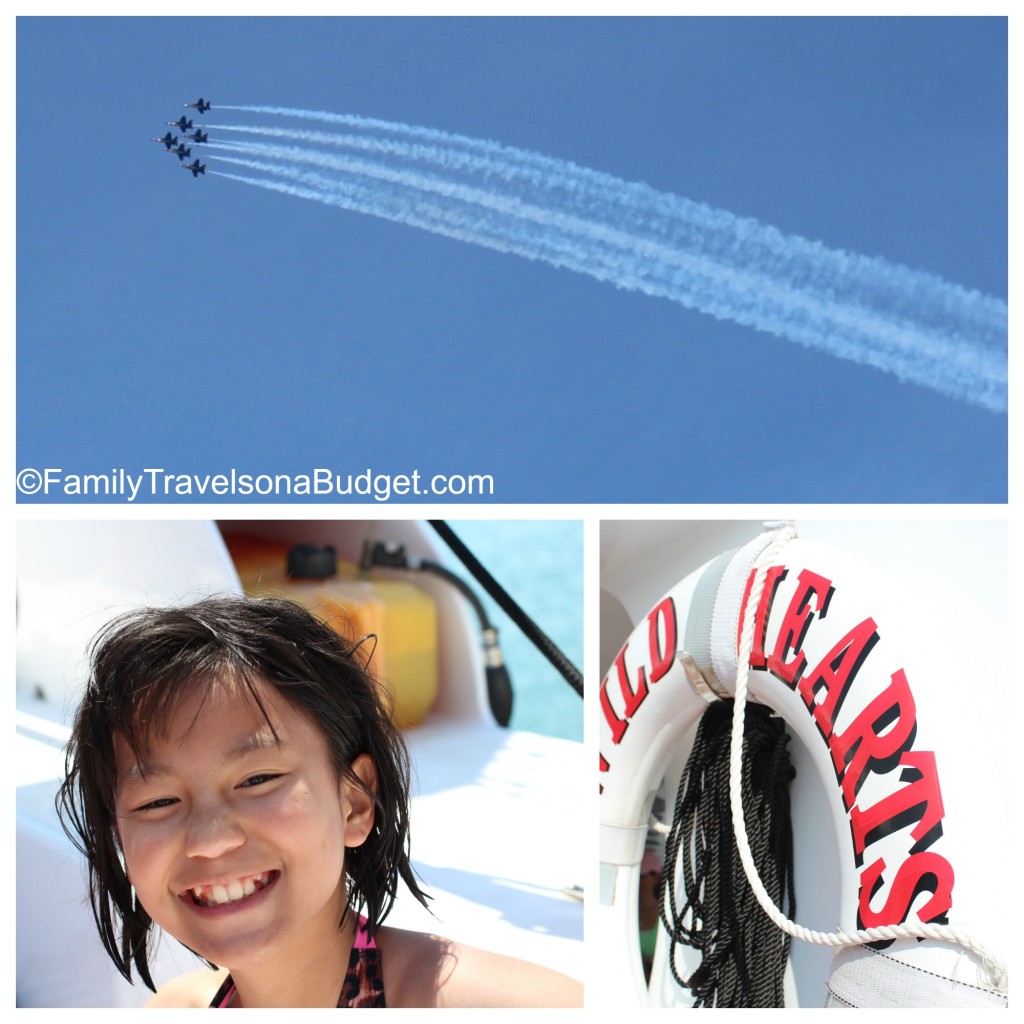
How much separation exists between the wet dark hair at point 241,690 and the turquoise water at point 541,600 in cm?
700

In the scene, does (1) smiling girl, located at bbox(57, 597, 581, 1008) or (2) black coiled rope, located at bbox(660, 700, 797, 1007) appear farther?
(2) black coiled rope, located at bbox(660, 700, 797, 1007)

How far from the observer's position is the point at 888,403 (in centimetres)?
251

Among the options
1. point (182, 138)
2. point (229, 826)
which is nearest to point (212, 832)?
point (229, 826)

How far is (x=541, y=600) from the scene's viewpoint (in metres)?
14.2

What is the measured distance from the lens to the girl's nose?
1144mm

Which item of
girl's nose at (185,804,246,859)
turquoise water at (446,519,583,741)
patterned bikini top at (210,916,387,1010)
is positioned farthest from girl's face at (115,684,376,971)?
turquoise water at (446,519,583,741)

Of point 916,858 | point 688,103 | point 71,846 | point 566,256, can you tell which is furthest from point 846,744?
point 566,256

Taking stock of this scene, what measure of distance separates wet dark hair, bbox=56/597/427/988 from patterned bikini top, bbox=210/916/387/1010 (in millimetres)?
21

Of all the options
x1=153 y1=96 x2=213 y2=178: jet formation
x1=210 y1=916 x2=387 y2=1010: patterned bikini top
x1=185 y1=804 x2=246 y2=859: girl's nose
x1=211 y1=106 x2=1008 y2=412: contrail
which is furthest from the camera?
x1=211 y1=106 x2=1008 y2=412: contrail

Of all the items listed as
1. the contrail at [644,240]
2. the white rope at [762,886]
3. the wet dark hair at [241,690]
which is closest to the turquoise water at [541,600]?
the contrail at [644,240]

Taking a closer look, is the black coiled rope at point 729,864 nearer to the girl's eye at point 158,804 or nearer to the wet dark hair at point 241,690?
the wet dark hair at point 241,690

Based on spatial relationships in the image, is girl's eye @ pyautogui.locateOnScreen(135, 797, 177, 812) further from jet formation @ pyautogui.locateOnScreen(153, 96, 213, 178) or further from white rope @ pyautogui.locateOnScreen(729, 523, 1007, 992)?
jet formation @ pyautogui.locateOnScreen(153, 96, 213, 178)

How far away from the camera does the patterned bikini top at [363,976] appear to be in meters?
1.29

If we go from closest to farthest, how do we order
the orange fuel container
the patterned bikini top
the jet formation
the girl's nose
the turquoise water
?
the girl's nose
the patterned bikini top
the orange fuel container
the jet formation
the turquoise water
